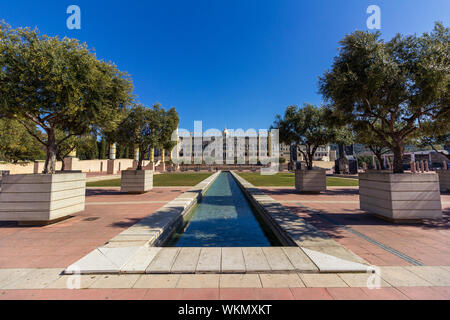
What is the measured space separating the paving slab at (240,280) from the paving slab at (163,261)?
2.99 ft

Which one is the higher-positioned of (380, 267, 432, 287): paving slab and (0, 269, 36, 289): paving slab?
(380, 267, 432, 287): paving slab

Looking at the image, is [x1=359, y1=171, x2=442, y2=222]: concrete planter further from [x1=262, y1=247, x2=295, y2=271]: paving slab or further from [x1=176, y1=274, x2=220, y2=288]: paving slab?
[x1=176, y1=274, x2=220, y2=288]: paving slab

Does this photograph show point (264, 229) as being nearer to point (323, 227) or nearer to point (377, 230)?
point (323, 227)

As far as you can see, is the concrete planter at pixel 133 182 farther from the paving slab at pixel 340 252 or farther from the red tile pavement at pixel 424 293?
the red tile pavement at pixel 424 293

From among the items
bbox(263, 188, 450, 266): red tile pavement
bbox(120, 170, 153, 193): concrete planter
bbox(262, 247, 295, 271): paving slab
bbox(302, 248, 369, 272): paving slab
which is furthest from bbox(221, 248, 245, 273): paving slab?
bbox(120, 170, 153, 193): concrete planter

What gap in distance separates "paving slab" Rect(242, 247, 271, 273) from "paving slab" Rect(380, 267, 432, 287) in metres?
1.71

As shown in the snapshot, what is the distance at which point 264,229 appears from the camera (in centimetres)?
618

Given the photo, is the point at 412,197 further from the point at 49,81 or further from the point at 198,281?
the point at 49,81

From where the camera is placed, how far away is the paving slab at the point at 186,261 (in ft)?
10.4

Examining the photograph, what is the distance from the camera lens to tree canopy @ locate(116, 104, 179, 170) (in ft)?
40.8

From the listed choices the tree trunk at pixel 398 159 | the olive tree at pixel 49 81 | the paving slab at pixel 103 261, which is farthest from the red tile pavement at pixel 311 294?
the olive tree at pixel 49 81

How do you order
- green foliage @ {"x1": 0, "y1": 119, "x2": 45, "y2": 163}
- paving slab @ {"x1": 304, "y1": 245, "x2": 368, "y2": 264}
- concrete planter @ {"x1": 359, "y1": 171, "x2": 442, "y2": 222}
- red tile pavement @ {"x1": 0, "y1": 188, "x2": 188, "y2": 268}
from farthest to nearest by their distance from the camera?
green foliage @ {"x1": 0, "y1": 119, "x2": 45, "y2": 163}, concrete planter @ {"x1": 359, "y1": 171, "x2": 442, "y2": 222}, red tile pavement @ {"x1": 0, "y1": 188, "x2": 188, "y2": 268}, paving slab @ {"x1": 304, "y1": 245, "x2": 368, "y2": 264}

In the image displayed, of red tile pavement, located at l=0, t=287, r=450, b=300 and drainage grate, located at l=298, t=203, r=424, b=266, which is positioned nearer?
red tile pavement, located at l=0, t=287, r=450, b=300
